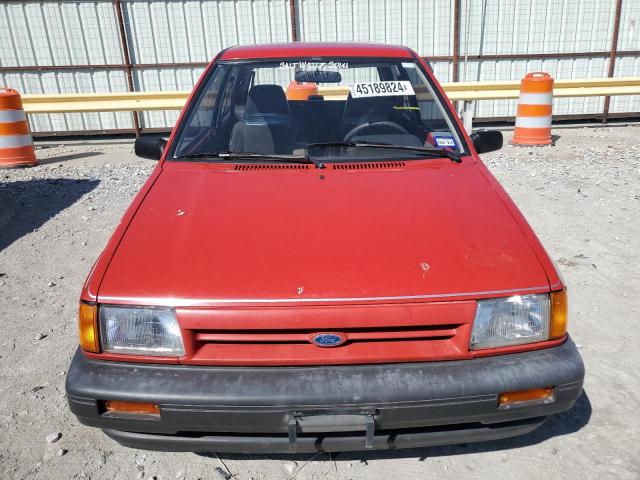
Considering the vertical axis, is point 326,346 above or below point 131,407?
above

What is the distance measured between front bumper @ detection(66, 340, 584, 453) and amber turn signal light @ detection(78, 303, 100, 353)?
0.07m

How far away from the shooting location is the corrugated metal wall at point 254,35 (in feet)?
35.1

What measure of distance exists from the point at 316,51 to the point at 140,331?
2167 millimetres

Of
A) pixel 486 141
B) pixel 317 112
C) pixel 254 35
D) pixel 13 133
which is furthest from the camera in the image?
pixel 254 35

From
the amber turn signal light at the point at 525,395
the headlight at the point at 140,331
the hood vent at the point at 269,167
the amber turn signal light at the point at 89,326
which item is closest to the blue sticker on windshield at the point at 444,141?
the hood vent at the point at 269,167

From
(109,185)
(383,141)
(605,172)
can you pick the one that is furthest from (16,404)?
(605,172)

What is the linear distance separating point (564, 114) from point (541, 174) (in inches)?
209

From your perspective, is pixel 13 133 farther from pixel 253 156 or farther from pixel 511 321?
pixel 511 321

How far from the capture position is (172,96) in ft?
32.2

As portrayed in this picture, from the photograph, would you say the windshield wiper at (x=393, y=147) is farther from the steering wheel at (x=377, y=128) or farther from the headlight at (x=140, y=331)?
the headlight at (x=140, y=331)


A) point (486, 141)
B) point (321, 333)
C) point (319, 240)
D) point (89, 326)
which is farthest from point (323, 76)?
point (89, 326)

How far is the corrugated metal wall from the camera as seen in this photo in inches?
422

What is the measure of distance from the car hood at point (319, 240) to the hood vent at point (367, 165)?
2.2 inches

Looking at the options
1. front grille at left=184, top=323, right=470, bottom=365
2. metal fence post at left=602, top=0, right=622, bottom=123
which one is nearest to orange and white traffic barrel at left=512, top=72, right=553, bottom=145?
metal fence post at left=602, top=0, right=622, bottom=123
